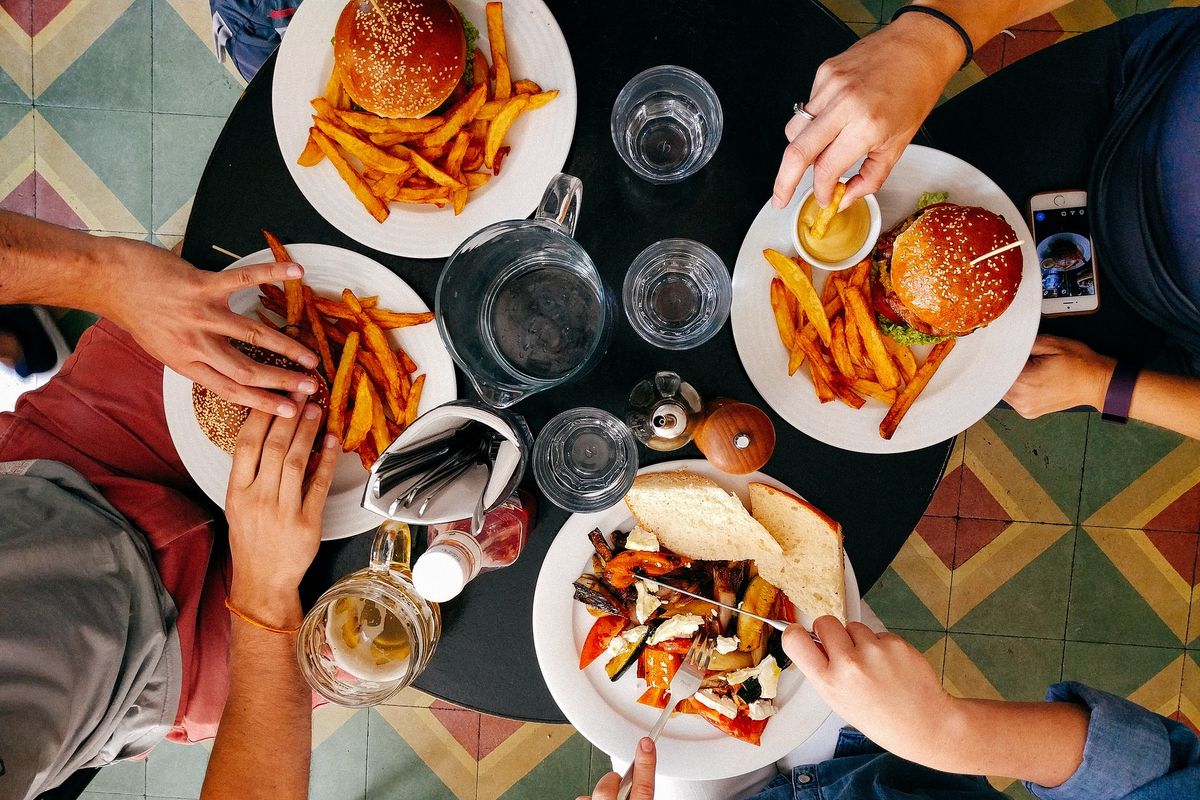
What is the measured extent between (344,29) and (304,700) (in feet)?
4.80

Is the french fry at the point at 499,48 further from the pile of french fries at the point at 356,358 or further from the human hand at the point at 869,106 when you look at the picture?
the human hand at the point at 869,106

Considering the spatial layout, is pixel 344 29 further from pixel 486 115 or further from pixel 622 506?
pixel 622 506

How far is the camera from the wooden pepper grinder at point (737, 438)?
153 centimetres

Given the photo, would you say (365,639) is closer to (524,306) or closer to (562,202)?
(524,306)

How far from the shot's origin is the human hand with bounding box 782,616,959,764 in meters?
1.43

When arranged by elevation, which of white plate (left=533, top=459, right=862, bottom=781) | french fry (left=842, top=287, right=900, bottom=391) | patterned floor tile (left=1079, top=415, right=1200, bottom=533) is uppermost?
french fry (left=842, top=287, right=900, bottom=391)

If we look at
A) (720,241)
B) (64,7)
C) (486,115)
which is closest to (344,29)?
(486,115)

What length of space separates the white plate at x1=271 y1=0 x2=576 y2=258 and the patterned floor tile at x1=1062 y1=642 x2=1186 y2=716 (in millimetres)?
2676

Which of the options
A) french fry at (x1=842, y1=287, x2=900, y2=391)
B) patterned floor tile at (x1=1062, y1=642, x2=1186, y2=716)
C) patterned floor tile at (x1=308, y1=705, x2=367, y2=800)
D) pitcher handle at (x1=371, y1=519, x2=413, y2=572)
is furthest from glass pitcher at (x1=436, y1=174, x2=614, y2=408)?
patterned floor tile at (x1=1062, y1=642, x2=1186, y2=716)

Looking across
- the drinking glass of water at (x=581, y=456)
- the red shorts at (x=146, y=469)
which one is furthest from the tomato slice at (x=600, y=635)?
the red shorts at (x=146, y=469)

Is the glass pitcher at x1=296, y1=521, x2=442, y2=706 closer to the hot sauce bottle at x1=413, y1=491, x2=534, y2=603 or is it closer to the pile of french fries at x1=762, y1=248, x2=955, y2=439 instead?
the hot sauce bottle at x1=413, y1=491, x2=534, y2=603

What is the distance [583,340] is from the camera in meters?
1.56

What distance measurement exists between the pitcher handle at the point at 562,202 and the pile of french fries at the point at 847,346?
0.41 metres

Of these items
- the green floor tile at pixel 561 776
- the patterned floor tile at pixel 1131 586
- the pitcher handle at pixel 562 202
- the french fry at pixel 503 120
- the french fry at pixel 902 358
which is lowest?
the green floor tile at pixel 561 776
